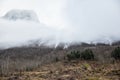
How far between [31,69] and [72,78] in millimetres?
64339

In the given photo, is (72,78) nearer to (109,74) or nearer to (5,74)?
(109,74)

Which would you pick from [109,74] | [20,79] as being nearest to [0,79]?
[20,79]

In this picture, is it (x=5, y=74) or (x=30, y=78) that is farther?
(x=5, y=74)

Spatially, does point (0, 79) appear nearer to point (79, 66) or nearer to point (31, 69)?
point (31, 69)

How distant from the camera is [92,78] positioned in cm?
13775

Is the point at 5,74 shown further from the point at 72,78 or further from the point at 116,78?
the point at 116,78

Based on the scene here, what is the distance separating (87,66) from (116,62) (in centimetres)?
2420

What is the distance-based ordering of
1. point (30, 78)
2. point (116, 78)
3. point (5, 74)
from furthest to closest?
point (5, 74) < point (30, 78) < point (116, 78)

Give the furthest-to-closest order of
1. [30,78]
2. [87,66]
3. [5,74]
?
[87,66], [5,74], [30,78]

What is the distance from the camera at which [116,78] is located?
135125 millimetres

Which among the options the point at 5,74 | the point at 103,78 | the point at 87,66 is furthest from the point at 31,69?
the point at 103,78

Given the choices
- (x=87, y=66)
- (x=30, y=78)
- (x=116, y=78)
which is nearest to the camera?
(x=116, y=78)

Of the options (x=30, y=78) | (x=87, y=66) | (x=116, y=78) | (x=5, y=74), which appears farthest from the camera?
(x=87, y=66)

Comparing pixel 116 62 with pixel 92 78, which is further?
pixel 116 62
